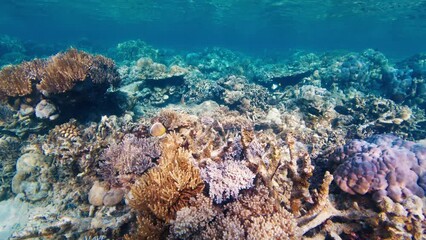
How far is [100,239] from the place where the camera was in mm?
3371

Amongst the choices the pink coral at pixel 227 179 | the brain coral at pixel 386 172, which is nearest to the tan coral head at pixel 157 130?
the pink coral at pixel 227 179

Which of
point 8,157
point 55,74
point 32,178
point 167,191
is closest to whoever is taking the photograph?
point 167,191

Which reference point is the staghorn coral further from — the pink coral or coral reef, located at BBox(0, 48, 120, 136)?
coral reef, located at BBox(0, 48, 120, 136)

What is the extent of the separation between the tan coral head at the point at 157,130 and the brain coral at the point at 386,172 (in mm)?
3639

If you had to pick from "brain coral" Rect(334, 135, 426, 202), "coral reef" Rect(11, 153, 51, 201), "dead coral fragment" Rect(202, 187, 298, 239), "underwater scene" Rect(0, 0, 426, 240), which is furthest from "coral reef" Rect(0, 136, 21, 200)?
"brain coral" Rect(334, 135, 426, 202)

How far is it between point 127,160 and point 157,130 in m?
1.27

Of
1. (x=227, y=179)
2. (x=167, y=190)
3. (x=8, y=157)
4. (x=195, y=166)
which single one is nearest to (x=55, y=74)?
(x=8, y=157)

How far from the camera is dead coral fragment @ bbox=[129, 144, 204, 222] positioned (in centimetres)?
298

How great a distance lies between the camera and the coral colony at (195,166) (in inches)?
120

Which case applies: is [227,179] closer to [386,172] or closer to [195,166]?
[195,166]

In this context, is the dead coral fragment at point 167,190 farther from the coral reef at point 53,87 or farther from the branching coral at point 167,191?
the coral reef at point 53,87

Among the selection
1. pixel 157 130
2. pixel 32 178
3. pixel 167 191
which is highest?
pixel 167 191

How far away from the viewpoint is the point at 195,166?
3586 millimetres

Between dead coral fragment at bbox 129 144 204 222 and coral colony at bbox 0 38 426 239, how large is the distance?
14mm
